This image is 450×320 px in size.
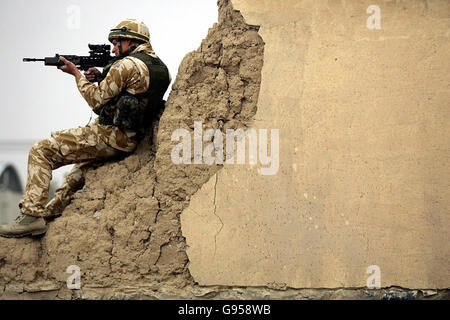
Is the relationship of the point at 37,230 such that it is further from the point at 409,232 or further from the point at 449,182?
the point at 449,182

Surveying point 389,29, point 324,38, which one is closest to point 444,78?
point 389,29

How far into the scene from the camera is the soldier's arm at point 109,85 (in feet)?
12.4

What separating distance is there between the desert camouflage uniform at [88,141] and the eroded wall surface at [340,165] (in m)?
0.85

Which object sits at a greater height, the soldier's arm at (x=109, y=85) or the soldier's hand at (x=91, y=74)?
the soldier's hand at (x=91, y=74)

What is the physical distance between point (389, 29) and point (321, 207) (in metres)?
1.36

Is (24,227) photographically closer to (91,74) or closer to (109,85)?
(109,85)

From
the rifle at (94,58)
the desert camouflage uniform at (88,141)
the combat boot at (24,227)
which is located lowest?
the combat boot at (24,227)

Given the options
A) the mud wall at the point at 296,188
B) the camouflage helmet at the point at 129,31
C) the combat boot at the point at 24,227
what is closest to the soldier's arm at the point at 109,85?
the camouflage helmet at the point at 129,31

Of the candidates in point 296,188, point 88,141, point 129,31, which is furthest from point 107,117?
point 296,188

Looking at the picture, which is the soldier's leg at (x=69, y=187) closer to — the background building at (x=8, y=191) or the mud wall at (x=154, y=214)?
the mud wall at (x=154, y=214)

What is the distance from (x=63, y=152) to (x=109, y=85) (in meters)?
0.63

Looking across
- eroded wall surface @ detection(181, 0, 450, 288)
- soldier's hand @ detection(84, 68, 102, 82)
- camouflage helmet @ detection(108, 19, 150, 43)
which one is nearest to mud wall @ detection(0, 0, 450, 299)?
eroded wall surface @ detection(181, 0, 450, 288)

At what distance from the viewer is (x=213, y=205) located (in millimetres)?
3621

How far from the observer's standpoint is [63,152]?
12.9 feet
